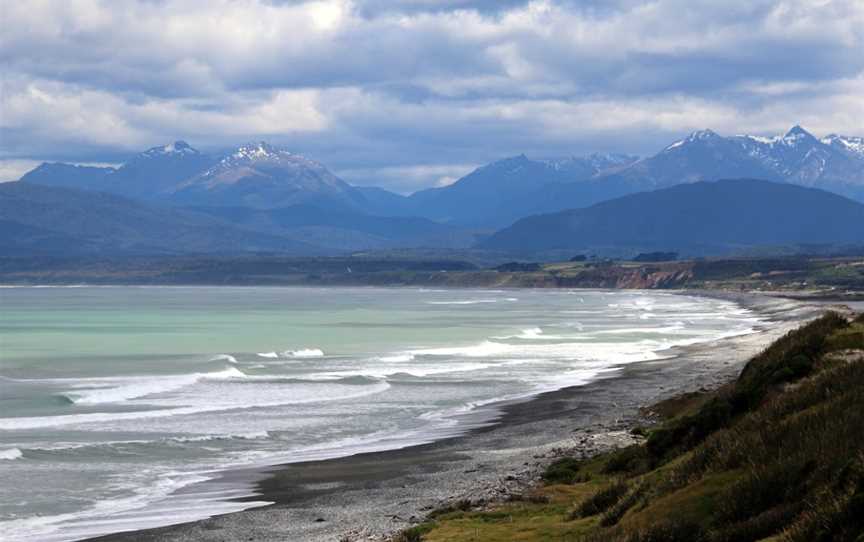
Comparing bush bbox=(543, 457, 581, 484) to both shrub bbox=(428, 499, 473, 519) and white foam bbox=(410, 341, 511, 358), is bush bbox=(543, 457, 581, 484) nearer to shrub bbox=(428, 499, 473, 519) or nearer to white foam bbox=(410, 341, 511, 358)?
shrub bbox=(428, 499, 473, 519)

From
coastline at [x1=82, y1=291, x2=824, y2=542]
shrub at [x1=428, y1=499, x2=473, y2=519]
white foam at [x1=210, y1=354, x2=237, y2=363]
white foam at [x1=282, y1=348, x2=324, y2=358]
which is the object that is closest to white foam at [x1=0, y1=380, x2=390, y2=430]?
coastline at [x1=82, y1=291, x2=824, y2=542]

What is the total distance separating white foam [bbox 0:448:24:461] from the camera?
36.7m

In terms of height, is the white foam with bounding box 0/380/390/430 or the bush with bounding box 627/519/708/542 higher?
the bush with bounding box 627/519/708/542

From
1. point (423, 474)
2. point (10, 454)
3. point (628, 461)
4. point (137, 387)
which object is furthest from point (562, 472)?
point (137, 387)

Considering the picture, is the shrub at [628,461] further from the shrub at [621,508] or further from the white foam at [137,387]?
the white foam at [137,387]

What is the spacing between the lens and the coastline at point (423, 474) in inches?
1016

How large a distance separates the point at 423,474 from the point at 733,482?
16.0 meters

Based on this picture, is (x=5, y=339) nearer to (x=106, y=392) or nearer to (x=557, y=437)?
(x=106, y=392)

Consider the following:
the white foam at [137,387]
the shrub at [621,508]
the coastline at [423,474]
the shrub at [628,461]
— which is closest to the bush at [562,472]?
the coastline at [423,474]

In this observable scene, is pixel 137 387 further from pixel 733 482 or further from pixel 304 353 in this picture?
pixel 733 482

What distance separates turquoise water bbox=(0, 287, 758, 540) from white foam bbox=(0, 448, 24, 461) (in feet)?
0.40

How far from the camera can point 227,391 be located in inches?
2247

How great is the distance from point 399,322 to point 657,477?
107027 mm

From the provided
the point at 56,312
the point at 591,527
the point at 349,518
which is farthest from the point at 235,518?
the point at 56,312
